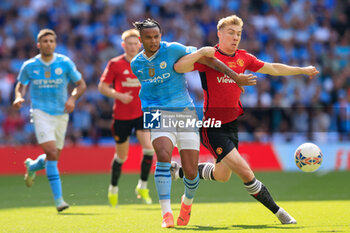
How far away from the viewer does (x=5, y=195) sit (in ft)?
40.4

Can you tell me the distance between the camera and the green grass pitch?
753 cm

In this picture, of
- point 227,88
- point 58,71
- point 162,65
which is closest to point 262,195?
point 227,88

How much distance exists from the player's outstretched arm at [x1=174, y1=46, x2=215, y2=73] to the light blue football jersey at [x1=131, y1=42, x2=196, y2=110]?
90mm

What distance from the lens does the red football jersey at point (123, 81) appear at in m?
11.3

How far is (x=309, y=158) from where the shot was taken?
8102 mm

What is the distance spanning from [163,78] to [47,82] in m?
3.40

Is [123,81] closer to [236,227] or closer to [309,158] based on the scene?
[309,158]

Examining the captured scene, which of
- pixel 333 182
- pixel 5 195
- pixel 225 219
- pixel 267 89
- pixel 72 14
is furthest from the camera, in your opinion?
pixel 72 14

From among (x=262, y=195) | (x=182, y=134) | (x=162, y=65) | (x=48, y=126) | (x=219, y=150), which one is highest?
(x=162, y=65)

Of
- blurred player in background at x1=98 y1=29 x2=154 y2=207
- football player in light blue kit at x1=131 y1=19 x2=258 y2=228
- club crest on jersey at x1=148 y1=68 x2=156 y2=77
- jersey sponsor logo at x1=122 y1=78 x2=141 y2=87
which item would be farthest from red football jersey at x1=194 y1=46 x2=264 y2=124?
jersey sponsor logo at x1=122 y1=78 x2=141 y2=87

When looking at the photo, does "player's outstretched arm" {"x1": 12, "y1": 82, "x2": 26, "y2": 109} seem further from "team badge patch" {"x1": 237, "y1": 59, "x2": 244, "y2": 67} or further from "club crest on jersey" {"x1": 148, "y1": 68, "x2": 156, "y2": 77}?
"team badge patch" {"x1": 237, "y1": 59, "x2": 244, "y2": 67}

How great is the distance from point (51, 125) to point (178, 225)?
3.58 m

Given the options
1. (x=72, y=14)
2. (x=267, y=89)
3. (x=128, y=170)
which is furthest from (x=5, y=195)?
(x=72, y=14)

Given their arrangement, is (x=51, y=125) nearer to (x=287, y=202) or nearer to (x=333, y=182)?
Result: (x=287, y=202)
